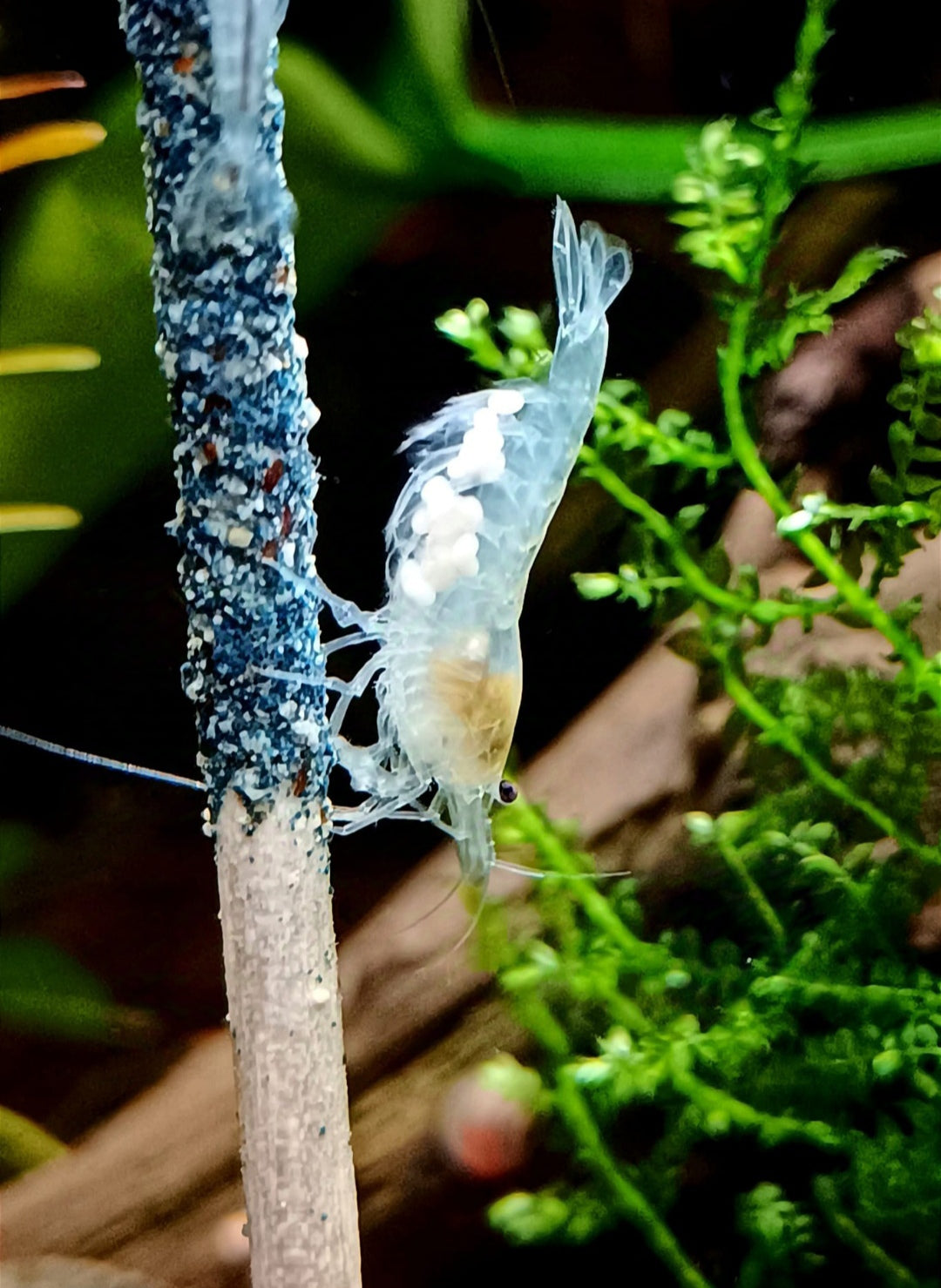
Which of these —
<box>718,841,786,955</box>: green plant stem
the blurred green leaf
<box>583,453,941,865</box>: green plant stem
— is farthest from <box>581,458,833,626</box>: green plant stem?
the blurred green leaf

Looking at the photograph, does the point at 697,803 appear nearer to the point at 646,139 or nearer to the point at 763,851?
the point at 763,851

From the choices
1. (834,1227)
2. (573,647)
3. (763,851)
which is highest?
(573,647)

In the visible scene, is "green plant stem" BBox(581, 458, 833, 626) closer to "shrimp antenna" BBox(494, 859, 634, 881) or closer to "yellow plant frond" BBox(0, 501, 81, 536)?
"shrimp antenna" BBox(494, 859, 634, 881)

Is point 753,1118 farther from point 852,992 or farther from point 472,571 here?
point 472,571

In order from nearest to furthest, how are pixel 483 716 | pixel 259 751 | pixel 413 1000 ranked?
1. pixel 259 751
2. pixel 483 716
3. pixel 413 1000

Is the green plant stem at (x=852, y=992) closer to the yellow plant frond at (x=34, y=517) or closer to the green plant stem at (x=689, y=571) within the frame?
the green plant stem at (x=689, y=571)

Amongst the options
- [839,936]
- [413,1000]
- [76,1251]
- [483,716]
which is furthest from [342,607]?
[76,1251]
